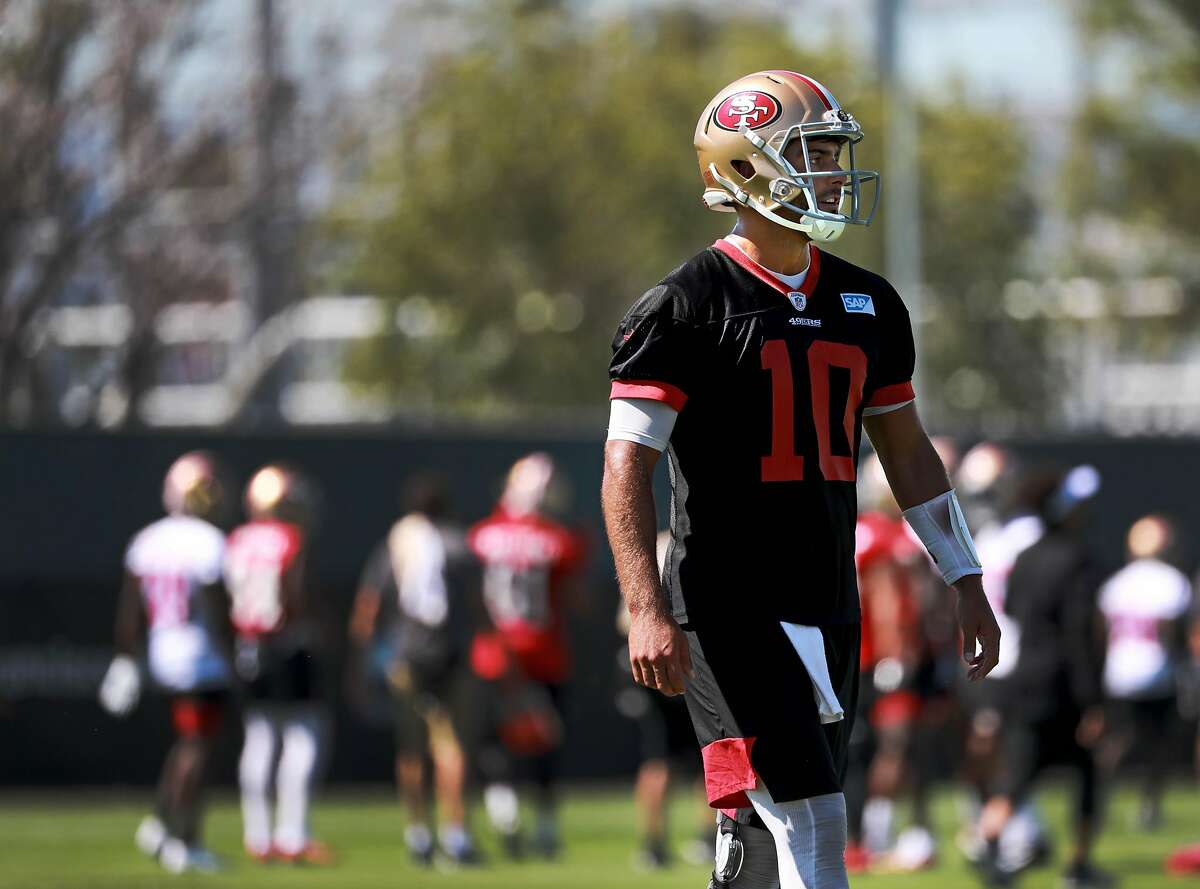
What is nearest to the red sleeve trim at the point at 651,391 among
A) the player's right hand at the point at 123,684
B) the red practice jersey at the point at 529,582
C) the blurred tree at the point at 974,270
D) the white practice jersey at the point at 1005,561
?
the white practice jersey at the point at 1005,561

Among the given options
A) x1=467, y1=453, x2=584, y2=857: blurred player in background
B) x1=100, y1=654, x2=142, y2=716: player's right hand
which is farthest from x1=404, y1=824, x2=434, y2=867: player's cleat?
x1=100, y1=654, x2=142, y2=716: player's right hand

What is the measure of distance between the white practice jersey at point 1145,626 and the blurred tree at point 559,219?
16981mm

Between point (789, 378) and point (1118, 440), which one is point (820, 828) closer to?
point (789, 378)

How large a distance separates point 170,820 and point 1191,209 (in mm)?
24569

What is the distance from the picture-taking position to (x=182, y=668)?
12477 mm

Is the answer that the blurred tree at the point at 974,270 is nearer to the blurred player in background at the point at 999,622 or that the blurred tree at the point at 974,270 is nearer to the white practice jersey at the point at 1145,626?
the white practice jersey at the point at 1145,626

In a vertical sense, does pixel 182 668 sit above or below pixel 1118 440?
below

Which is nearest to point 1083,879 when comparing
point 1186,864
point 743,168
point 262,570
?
point 1186,864

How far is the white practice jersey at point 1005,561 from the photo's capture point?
37.8 feet

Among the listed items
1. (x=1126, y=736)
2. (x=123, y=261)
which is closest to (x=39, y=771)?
(x=123, y=261)

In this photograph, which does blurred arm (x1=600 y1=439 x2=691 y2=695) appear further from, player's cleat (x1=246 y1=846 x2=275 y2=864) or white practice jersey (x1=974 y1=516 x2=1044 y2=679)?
player's cleat (x1=246 y1=846 x2=275 y2=864)

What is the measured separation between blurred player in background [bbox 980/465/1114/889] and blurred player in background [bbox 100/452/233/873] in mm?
4281

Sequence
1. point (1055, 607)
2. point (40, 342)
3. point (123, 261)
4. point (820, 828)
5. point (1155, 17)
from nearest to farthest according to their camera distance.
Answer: point (820, 828) → point (1055, 607) → point (40, 342) → point (123, 261) → point (1155, 17)

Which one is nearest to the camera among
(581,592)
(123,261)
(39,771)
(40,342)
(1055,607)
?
(1055,607)
